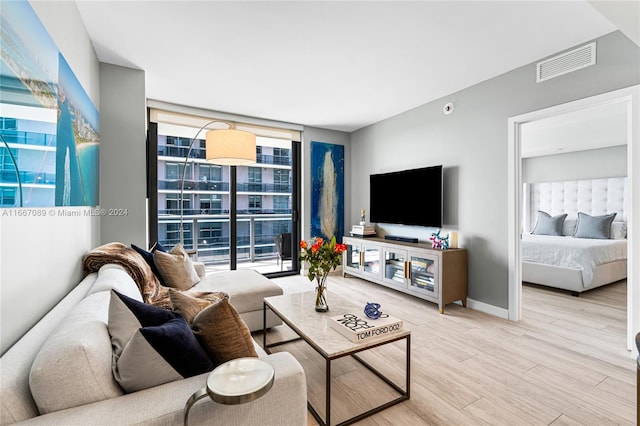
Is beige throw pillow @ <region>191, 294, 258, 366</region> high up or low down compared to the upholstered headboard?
down

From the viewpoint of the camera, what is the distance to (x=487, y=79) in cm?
318

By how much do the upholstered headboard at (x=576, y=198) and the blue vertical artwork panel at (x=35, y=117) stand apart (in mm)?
7076

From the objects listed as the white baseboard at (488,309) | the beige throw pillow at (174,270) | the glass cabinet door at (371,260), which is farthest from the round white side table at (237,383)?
the glass cabinet door at (371,260)

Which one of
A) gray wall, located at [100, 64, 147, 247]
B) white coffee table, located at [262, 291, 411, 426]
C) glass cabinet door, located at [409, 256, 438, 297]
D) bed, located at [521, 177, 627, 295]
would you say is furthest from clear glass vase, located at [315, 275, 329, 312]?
bed, located at [521, 177, 627, 295]

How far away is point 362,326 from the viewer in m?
1.71

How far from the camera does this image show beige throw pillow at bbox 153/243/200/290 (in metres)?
2.47

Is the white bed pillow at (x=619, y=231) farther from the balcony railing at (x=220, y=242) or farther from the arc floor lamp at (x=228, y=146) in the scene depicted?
the arc floor lamp at (x=228, y=146)

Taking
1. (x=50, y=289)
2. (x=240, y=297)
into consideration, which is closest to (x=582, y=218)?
(x=240, y=297)

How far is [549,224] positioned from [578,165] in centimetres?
130

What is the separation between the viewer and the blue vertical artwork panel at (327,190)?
197 inches

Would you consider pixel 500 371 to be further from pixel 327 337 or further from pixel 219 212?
pixel 219 212

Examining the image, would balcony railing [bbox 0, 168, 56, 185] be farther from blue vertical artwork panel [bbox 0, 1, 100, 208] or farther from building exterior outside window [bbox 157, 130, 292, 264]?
building exterior outside window [bbox 157, 130, 292, 264]

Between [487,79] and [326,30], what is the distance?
1.94 meters

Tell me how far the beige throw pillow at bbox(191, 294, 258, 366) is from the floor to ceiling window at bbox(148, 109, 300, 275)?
2.73m
